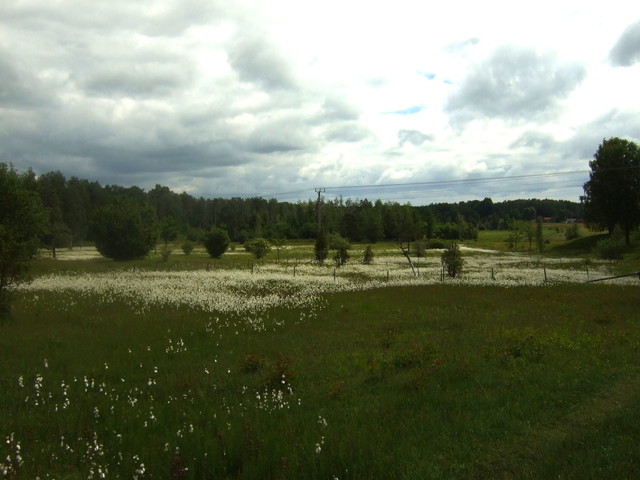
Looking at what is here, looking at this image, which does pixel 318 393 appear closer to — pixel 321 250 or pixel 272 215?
pixel 321 250

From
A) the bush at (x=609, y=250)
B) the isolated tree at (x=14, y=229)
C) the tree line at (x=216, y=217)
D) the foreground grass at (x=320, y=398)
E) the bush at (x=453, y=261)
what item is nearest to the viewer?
the foreground grass at (x=320, y=398)

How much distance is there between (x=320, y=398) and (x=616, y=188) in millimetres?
76143

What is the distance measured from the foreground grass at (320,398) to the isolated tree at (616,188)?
61353mm

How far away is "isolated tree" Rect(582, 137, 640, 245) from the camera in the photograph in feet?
227

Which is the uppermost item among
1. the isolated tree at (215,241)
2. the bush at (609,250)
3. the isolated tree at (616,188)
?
the isolated tree at (616,188)

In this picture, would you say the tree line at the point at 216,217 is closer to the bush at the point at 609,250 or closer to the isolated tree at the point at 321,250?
the isolated tree at the point at 321,250

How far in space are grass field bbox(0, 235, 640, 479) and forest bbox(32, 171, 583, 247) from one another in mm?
35883

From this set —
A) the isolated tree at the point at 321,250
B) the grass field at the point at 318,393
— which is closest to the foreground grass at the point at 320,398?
the grass field at the point at 318,393

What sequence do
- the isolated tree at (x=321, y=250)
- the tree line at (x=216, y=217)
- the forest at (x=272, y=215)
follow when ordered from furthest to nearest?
the forest at (x=272, y=215)
the isolated tree at (x=321, y=250)
the tree line at (x=216, y=217)

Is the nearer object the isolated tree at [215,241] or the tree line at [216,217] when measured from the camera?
the tree line at [216,217]

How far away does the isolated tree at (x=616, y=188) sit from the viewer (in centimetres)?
6925

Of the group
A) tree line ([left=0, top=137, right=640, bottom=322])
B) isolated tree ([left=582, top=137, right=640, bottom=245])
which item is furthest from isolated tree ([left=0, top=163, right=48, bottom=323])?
isolated tree ([left=582, top=137, right=640, bottom=245])

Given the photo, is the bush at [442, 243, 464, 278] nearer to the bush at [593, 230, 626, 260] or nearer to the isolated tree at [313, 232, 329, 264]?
the isolated tree at [313, 232, 329, 264]

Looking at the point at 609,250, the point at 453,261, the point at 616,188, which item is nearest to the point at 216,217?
the point at 616,188
